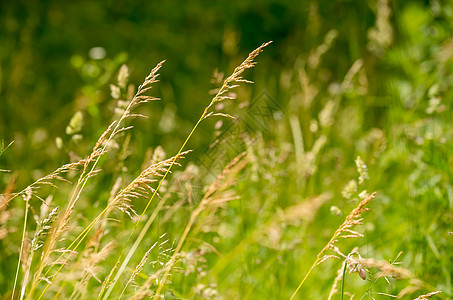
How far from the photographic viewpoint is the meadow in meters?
1.35

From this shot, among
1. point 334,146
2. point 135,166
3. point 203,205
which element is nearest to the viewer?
point 203,205

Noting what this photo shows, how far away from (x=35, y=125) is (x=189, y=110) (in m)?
1.31

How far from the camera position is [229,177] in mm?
1364

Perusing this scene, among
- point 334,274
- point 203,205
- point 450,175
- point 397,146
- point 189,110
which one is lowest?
point 189,110

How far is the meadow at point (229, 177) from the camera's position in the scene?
1348 mm

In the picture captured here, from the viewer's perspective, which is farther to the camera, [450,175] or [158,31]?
[158,31]

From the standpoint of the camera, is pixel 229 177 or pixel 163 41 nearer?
pixel 229 177

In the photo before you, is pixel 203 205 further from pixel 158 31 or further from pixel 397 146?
pixel 158 31

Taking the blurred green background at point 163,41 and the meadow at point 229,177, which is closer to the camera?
the meadow at point 229,177

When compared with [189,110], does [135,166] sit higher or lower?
higher

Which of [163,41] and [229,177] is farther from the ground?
[229,177]

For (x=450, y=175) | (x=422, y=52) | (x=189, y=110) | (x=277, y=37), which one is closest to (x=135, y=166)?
(x=450, y=175)

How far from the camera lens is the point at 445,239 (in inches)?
70.1

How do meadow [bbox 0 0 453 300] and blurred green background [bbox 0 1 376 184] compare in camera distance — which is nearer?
meadow [bbox 0 0 453 300]
